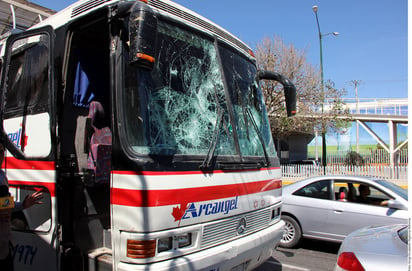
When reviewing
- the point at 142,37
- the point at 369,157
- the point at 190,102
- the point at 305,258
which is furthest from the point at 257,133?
the point at 369,157

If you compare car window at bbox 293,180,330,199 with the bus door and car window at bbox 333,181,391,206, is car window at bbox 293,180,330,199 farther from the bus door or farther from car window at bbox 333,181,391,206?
the bus door

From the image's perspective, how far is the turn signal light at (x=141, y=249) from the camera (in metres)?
2.79

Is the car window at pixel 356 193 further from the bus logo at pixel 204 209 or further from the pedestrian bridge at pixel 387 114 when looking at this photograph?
the pedestrian bridge at pixel 387 114

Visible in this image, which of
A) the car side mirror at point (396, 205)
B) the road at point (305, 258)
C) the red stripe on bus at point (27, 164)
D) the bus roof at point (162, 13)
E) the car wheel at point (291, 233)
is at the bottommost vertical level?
the road at point (305, 258)

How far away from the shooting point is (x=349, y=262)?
3.19 meters

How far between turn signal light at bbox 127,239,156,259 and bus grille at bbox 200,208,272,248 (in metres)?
0.54

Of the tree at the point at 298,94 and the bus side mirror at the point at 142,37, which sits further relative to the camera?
the tree at the point at 298,94

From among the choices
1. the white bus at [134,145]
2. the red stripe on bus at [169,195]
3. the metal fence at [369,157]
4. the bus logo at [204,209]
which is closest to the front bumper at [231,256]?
the white bus at [134,145]

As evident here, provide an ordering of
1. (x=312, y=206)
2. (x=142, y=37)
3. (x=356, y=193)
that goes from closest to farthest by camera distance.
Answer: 1. (x=142, y=37)
2. (x=312, y=206)
3. (x=356, y=193)

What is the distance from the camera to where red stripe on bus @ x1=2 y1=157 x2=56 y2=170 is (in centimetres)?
334

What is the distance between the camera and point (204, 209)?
321 centimetres

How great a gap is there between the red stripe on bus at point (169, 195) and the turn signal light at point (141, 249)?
0.30 m

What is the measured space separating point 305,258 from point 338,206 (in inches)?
45.7

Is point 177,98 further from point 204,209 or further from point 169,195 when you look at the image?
point 204,209
